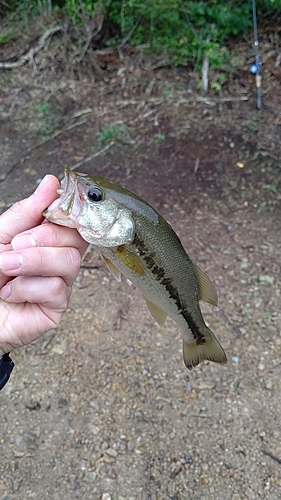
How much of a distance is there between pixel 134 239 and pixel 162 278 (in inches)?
9.7

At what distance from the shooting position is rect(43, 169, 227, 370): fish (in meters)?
1.82

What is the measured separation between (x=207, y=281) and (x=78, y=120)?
14.7 feet

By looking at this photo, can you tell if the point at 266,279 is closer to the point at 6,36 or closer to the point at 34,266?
the point at 34,266

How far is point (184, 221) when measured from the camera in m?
4.66

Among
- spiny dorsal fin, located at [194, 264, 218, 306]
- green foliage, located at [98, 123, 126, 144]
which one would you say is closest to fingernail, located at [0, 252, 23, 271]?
spiny dorsal fin, located at [194, 264, 218, 306]

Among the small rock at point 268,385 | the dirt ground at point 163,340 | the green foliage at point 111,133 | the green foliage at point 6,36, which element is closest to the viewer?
the dirt ground at point 163,340

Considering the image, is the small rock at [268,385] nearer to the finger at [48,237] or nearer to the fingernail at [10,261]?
the finger at [48,237]

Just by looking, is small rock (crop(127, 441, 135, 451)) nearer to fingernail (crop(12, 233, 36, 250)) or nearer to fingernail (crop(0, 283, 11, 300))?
fingernail (crop(0, 283, 11, 300))

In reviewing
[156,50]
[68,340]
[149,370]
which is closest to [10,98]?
[156,50]

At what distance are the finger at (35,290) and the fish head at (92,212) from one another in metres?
0.24

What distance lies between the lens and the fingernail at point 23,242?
1763 millimetres

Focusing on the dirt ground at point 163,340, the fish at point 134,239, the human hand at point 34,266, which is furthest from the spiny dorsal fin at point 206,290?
the dirt ground at point 163,340

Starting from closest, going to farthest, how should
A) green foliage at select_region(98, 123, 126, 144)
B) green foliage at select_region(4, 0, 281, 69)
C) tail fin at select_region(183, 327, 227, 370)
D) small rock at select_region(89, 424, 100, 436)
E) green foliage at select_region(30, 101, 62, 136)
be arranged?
tail fin at select_region(183, 327, 227, 370) < small rock at select_region(89, 424, 100, 436) < green foliage at select_region(98, 123, 126, 144) < green foliage at select_region(30, 101, 62, 136) < green foliage at select_region(4, 0, 281, 69)

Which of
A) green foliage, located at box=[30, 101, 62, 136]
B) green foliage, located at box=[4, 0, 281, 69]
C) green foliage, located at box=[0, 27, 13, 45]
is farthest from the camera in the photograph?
green foliage, located at box=[0, 27, 13, 45]
